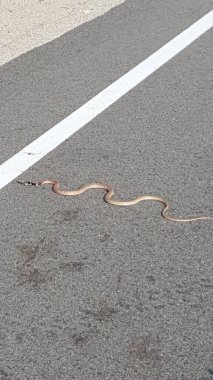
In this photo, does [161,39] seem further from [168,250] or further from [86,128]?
[168,250]

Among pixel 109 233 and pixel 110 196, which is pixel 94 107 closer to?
pixel 110 196

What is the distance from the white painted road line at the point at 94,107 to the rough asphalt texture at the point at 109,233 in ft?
0.27

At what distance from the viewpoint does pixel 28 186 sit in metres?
6.14

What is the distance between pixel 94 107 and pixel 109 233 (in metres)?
2.24

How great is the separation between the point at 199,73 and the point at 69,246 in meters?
3.54

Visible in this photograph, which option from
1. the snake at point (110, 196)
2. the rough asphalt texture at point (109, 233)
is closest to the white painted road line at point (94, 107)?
the rough asphalt texture at point (109, 233)

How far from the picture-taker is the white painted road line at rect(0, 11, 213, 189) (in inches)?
255

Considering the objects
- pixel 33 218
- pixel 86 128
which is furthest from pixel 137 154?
pixel 33 218

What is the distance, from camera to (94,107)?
24.7 feet

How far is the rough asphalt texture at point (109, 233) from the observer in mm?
4355

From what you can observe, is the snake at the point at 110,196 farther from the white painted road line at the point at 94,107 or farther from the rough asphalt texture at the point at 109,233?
the white painted road line at the point at 94,107

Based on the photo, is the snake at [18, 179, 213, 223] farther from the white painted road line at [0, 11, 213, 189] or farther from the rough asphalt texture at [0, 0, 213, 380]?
the white painted road line at [0, 11, 213, 189]

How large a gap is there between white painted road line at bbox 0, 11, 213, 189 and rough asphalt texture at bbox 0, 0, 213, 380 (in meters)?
0.08

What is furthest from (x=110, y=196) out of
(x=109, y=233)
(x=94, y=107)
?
(x=94, y=107)
